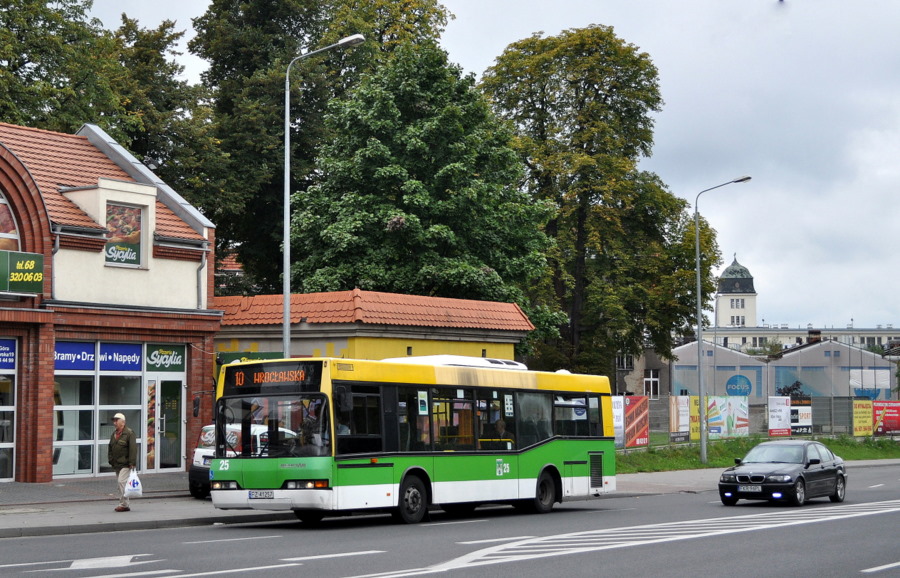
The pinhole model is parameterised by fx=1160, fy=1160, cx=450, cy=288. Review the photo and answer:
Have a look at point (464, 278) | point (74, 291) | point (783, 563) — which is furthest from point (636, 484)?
point (783, 563)

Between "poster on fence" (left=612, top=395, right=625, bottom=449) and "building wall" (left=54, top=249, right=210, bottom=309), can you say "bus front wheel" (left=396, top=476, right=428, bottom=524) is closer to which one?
"building wall" (left=54, top=249, right=210, bottom=309)

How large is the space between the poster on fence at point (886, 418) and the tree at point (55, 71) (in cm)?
3720

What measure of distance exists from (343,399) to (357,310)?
364 inches

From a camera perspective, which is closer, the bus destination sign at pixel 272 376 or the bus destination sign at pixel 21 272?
the bus destination sign at pixel 272 376

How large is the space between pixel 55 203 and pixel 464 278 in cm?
1348

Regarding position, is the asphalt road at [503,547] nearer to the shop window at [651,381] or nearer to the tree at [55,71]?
the tree at [55,71]

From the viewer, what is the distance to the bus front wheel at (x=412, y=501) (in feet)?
63.2

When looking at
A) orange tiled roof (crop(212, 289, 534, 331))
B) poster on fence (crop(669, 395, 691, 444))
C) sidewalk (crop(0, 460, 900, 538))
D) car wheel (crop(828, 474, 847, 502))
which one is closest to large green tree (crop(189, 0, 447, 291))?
orange tiled roof (crop(212, 289, 534, 331))

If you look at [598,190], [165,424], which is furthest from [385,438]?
[598,190]

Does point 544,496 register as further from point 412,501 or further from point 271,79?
point 271,79

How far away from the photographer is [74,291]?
25.3 m

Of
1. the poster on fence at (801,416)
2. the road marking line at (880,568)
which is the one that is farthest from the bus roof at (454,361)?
the poster on fence at (801,416)

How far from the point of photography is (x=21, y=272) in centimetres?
2406

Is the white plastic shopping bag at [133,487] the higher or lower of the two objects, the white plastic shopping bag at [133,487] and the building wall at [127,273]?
the lower
